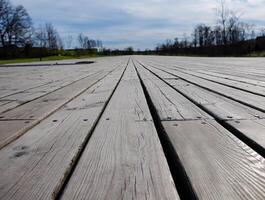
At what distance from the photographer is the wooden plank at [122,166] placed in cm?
84

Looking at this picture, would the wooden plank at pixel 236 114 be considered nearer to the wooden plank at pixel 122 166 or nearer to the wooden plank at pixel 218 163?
the wooden plank at pixel 218 163

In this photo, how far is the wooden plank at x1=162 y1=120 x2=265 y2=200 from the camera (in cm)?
83

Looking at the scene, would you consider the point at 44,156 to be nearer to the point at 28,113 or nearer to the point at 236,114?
the point at 28,113

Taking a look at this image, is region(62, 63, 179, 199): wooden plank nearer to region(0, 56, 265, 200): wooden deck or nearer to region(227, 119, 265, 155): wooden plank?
region(0, 56, 265, 200): wooden deck

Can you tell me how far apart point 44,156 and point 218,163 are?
669mm

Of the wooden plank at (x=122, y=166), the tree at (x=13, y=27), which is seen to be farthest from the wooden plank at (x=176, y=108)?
the tree at (x=13, y=27)

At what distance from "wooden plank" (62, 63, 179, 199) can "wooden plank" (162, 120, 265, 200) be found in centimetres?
8

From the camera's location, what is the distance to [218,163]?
3.38 feet

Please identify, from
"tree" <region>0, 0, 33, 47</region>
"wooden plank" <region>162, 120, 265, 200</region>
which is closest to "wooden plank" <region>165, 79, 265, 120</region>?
"wooden plank" <region>162, 120, 265, 200</region>

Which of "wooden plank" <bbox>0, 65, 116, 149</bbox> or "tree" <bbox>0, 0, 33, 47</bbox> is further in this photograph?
"tree" <bbox>0, 0, 33, 47</bbox>

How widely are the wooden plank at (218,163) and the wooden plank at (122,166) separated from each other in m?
0.08

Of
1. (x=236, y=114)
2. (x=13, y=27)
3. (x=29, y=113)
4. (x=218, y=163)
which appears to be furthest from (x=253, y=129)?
(x=13, y=27)

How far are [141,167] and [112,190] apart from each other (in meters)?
0.18

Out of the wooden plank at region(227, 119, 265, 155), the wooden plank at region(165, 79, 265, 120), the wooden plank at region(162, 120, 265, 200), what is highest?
the wooden plank at region(165, 79, 265, 120)
